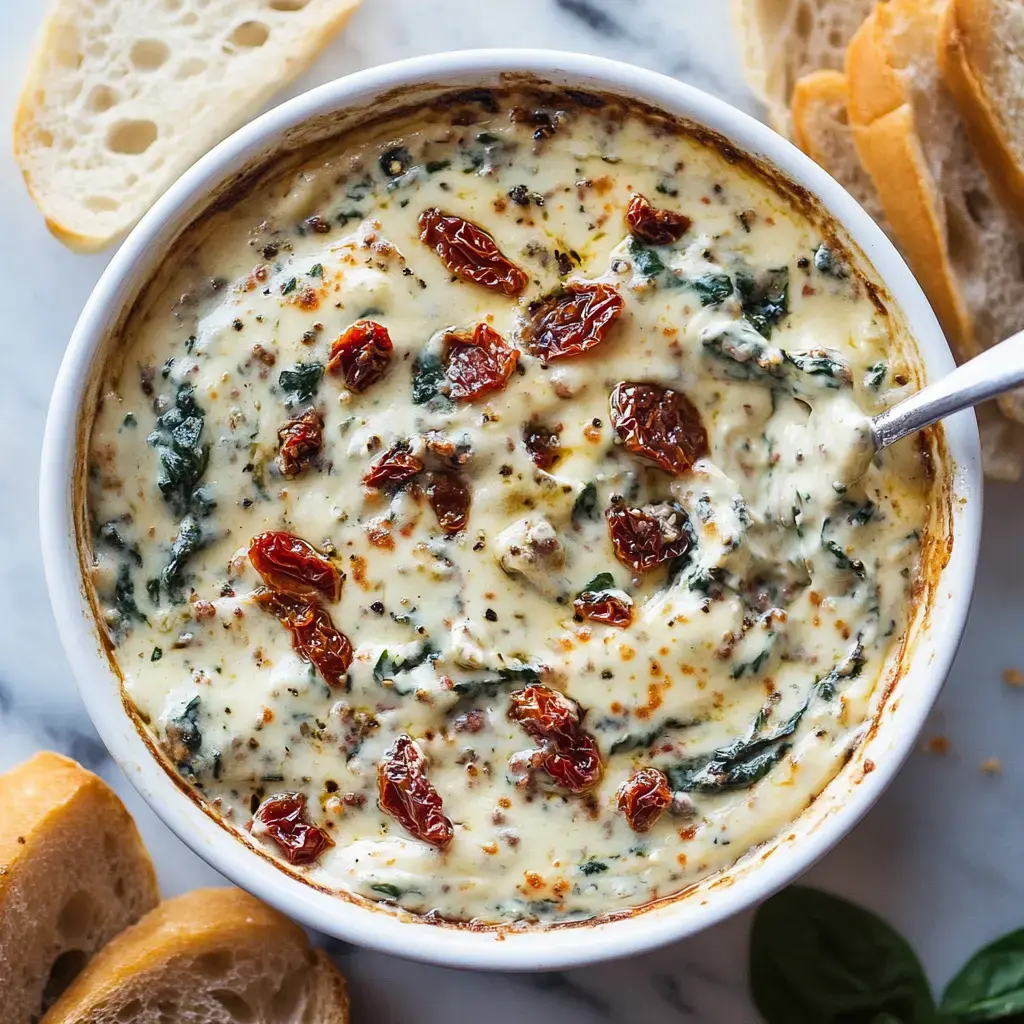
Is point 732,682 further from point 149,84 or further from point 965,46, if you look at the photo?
point 149,84

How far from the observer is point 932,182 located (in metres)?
2.83

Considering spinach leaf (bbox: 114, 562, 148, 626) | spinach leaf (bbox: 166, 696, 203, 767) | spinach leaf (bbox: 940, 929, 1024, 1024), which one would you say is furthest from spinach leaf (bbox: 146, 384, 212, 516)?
spinach leaf (bbox: 940, 929, 1024, 1024)

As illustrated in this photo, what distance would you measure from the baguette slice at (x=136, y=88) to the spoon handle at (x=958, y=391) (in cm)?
156

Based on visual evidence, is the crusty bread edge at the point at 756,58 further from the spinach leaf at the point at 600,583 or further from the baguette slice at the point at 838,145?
the spinach leaf at the point at 600,583

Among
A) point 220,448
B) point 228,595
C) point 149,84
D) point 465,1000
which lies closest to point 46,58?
point 149,84

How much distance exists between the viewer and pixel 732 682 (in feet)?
8.04

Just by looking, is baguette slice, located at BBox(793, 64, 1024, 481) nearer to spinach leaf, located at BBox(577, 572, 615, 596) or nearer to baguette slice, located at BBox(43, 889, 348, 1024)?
spinach leaf, located at BBox(577, 572, 615, 596)

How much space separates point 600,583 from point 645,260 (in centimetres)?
61

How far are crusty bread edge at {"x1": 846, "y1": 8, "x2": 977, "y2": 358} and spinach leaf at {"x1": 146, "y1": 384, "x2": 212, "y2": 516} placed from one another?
152 centimetres

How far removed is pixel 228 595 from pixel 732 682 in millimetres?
959

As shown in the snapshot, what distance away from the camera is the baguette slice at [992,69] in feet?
9.16

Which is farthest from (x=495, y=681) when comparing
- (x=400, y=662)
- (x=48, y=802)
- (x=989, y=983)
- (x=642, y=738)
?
(x=989, y=983)

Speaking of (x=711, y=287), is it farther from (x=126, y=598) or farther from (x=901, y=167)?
(x=126, y=598)

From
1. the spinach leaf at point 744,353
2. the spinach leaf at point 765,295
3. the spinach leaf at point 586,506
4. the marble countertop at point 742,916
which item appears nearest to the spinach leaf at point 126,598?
the marble countertop at point 742,916
